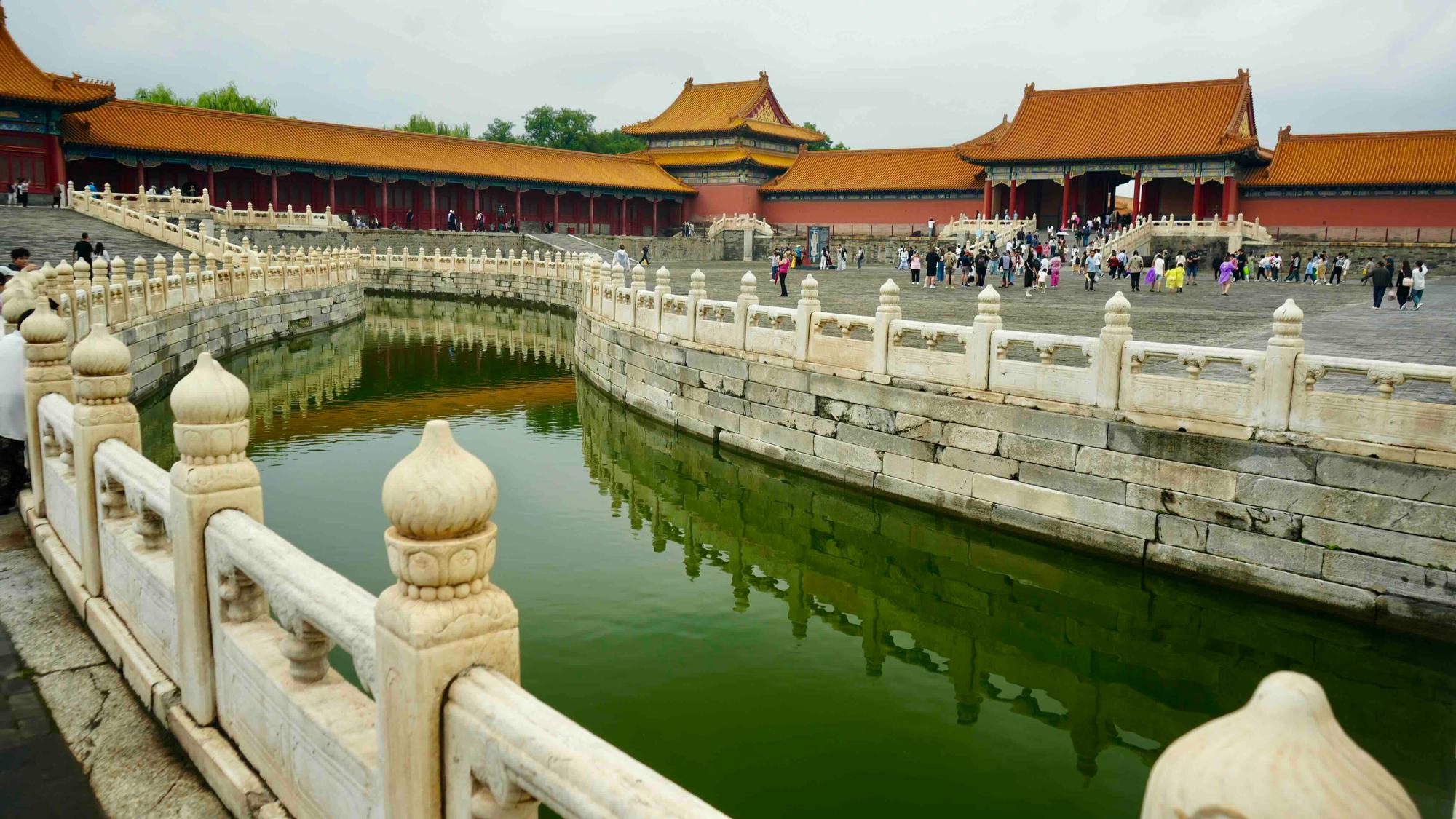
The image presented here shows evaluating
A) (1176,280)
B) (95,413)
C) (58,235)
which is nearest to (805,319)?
(95,413)

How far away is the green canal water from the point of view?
20.6ft

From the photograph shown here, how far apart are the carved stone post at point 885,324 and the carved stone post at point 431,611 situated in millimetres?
9168

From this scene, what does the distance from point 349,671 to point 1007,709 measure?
4.81 meters

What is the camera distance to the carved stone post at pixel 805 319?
41.8 ft

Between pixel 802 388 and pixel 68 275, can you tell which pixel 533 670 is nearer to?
pixel 802 388

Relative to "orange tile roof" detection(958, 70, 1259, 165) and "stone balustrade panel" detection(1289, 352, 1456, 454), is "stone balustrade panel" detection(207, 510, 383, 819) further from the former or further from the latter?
"orange tile roof" detection(958, 70, 1259, 165)

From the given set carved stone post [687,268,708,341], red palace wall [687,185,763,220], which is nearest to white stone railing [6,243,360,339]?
carved stone post [687,268,708,341]

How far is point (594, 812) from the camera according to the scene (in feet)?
7.55

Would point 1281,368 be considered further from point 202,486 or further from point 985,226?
point 985,226

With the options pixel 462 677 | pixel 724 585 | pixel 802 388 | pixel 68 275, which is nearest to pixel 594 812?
pixel 462 677

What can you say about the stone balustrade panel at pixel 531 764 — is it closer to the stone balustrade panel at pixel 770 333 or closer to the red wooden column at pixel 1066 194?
the stone balustrade panel at pixel 770 333

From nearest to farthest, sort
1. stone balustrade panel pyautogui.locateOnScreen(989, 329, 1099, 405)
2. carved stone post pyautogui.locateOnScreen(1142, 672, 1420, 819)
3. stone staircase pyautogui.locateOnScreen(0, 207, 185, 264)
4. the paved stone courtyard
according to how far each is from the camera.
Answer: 1. carved stone post pyautogui.locateOnScreen(1142, 672, 1420, 819)
2. stone balustrade panel pyautogui.locateOnScreen(989, 329, 1099, 405)
3. the paved stone courtyard
4. stone staircase pyautogui.locateOnScreen(0, 207, 185, 264)

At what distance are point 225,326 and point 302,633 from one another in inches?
848

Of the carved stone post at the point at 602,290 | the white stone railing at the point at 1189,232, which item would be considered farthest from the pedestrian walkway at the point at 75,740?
the white stone railing at the point at 1189,232
